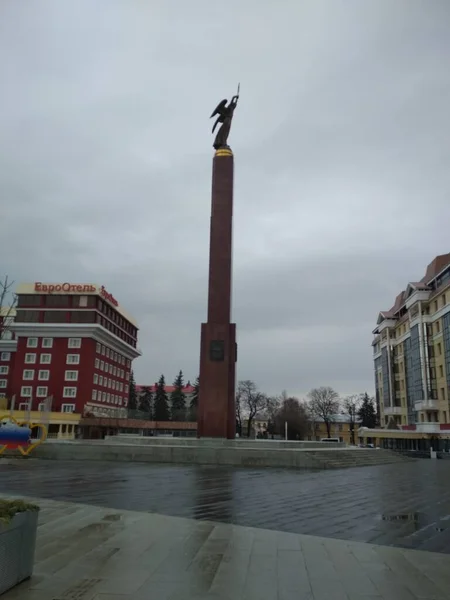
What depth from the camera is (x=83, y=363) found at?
64.6m

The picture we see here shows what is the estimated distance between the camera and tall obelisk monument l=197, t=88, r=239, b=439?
82.3ft

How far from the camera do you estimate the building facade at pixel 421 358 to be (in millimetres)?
55281

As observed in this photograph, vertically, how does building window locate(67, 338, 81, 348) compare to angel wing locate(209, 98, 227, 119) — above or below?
below

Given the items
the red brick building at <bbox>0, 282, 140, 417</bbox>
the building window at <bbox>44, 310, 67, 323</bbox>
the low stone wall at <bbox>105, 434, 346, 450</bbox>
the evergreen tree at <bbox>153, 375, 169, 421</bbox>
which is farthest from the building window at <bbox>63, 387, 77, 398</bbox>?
the low stone wall at <bbox>105, 434, 346, 450</bbox>

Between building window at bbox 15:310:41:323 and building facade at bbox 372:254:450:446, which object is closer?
building facade at bbox 372:254:450:446

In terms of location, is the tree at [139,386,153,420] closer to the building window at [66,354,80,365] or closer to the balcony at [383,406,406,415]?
the building window at [66,354,80,365]

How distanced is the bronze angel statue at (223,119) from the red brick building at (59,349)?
4129 cm

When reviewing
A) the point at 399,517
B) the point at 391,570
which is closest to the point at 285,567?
the point at 391,570

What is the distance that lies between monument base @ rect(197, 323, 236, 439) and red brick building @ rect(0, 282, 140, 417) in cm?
4246

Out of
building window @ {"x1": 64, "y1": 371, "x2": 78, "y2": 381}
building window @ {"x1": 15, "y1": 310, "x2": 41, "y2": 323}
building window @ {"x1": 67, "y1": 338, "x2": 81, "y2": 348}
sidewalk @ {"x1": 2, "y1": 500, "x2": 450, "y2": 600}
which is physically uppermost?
building window @ {"x1": 15, "y1": 310, "x2": 41, "y2": 323}

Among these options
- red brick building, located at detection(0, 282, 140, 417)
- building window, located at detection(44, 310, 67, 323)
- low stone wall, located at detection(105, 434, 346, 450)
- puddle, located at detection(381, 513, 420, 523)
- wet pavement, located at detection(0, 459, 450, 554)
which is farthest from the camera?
building window, located at detection(44, 310, 67, 323)

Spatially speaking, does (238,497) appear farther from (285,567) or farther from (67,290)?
(67,290)

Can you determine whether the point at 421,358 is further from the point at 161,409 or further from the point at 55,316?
the point at 161,409

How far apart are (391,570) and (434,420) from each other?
2293 inches
